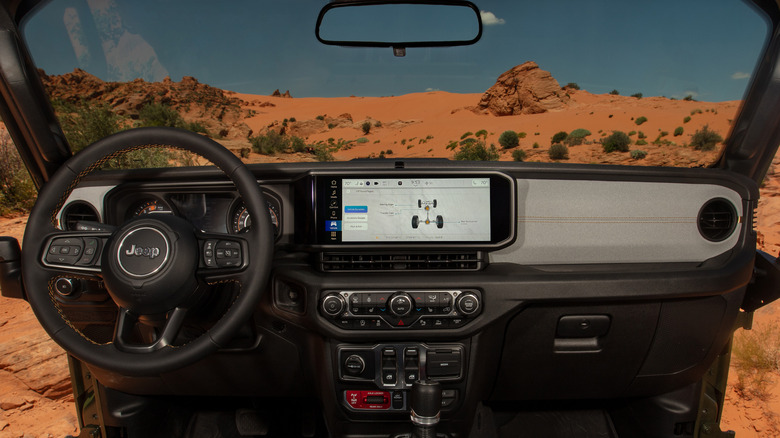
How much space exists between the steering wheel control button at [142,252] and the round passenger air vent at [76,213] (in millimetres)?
747

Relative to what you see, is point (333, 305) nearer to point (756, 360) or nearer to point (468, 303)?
point (468, 303)

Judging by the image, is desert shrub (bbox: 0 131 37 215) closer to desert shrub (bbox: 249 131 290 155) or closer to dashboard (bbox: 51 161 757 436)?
desert shrub (bbox: 249 131 290 155)

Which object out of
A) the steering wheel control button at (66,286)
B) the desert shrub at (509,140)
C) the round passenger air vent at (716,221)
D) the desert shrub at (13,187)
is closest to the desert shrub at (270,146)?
the desert shrub at (13,187)

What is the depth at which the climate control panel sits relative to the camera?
6.20 ft

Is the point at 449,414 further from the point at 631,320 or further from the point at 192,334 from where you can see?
the point at 192,334

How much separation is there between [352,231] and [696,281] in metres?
1.41

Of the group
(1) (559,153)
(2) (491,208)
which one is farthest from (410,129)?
(2) (491,208)

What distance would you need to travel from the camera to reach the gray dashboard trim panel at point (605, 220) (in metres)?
2.04

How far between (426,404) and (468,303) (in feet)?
1.37

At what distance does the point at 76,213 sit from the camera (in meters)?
2.20

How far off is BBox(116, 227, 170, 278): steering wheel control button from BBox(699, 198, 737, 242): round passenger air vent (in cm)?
215

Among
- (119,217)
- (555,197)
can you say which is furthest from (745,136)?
(119,217)

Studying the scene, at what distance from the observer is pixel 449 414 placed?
2158 millimetres

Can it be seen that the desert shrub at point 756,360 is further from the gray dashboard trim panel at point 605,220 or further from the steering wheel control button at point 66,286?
the steering wheel control button at point 66,286
